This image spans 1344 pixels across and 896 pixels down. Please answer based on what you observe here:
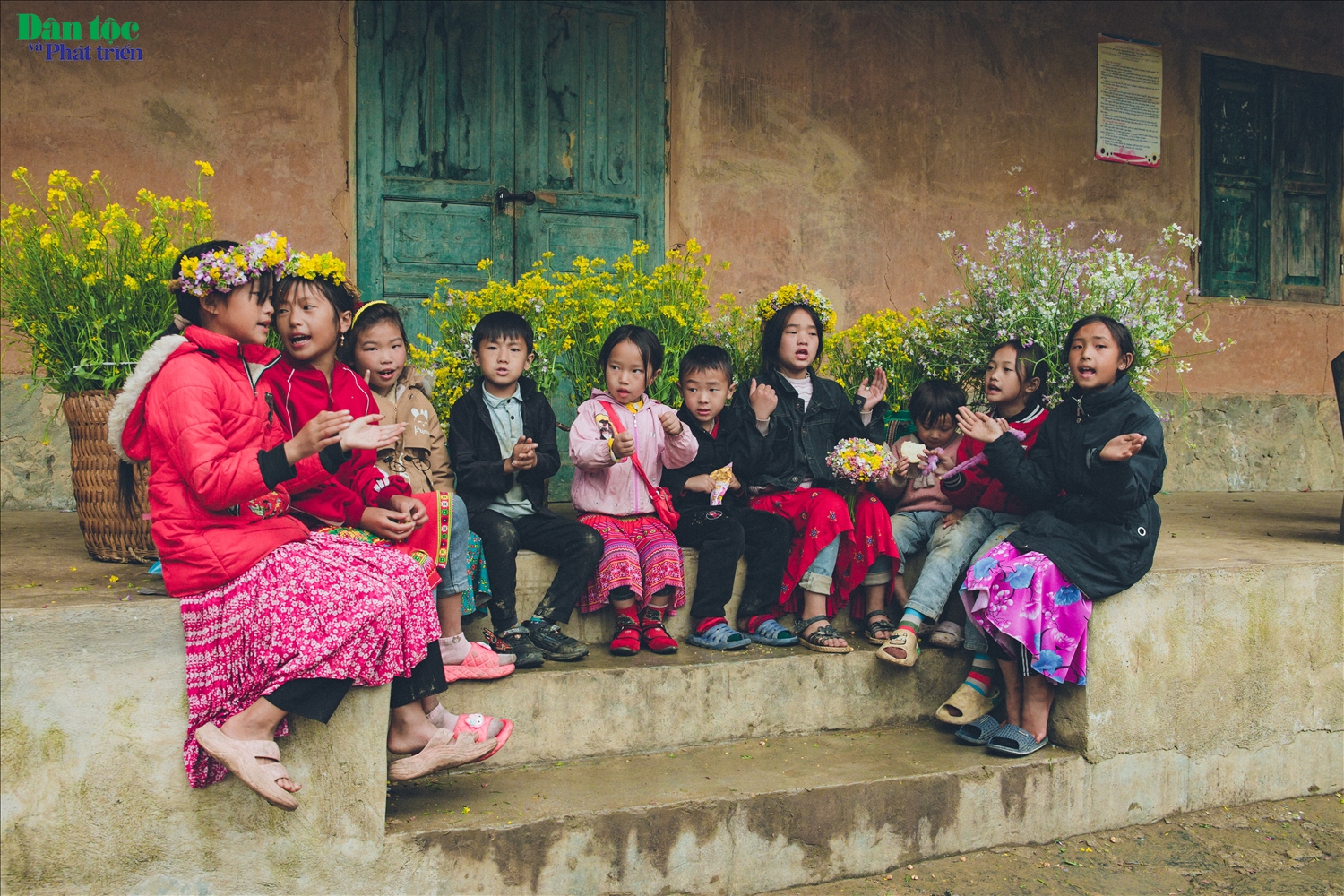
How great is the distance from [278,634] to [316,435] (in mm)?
489

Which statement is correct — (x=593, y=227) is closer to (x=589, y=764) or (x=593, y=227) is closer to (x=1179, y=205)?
(x=589, y=764)

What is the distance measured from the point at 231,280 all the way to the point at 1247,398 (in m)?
6.61

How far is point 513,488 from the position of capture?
366 centimetres

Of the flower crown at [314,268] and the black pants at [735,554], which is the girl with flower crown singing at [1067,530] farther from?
the flower crown at [314,268]

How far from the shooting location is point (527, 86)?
5.45m

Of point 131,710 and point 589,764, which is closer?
point 131,710

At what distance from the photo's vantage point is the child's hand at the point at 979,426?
11.3ft

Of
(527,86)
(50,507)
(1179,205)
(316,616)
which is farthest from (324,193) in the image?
(1179,205)

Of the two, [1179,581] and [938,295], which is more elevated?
[938,295]

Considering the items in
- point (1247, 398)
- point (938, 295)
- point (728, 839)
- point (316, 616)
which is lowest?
point (728, 839)

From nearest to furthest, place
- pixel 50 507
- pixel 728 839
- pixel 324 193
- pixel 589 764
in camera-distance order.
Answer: pixel 728 839, pixel 589 764, pixel 50 507, pixel 324 193

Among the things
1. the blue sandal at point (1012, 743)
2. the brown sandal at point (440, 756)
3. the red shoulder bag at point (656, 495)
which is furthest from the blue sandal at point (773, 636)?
the brown sandal at point (440, 756)

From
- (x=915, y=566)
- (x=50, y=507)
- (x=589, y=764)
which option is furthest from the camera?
(x=50, y=507)

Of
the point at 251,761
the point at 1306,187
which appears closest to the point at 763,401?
the point at 251,761
